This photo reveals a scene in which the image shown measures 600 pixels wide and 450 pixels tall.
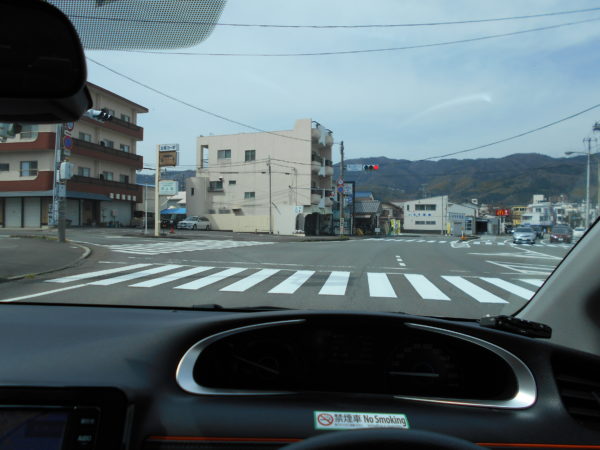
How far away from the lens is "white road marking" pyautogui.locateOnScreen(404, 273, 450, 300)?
240 inches

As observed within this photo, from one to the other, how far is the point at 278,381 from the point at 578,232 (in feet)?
7.21

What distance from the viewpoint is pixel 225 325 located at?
1731 mm

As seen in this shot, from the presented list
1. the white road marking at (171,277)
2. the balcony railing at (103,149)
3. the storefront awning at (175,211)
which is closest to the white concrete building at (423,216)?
the storefront awning at (175,211)

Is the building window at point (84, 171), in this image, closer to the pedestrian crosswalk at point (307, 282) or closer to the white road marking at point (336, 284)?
the pedestrian crosswalk at point (307, 282)

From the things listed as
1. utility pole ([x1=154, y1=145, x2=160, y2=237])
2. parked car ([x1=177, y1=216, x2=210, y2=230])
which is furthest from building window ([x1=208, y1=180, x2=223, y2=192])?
utility pole ([x1=154, y1=145, x2=160, y2=237])

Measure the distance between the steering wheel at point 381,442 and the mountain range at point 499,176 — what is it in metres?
2.32

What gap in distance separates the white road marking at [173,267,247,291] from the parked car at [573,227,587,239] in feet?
17.0

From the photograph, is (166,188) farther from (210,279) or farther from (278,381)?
(278,381)

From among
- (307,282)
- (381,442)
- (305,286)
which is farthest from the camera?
(307,282)

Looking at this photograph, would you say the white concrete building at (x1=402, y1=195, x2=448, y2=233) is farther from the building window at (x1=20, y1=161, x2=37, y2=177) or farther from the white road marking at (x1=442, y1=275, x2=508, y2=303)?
the building window at (x1=20, y1=161, x2=37, y2=177)

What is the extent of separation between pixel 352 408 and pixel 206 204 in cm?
4623

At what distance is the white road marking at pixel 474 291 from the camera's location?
5.45 m

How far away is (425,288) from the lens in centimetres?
688

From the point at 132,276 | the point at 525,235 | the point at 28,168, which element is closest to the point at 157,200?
the point at 132,276
